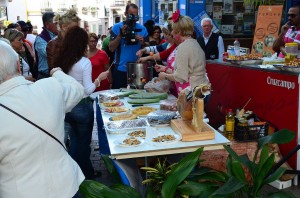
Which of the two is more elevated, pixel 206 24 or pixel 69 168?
pixel 206 24

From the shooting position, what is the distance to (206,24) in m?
6.45

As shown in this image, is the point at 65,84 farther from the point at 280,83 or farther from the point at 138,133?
the point at 280,83

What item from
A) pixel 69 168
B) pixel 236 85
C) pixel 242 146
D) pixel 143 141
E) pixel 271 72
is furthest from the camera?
pixel 236 85

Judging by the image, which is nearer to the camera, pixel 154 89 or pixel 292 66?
pixel 292 66

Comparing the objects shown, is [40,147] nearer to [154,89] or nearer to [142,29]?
[154,89]

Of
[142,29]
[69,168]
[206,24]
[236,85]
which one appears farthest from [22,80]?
[206,24]

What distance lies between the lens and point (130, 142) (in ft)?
9.55

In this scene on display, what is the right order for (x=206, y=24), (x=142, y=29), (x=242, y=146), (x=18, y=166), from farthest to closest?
1. (x=206, y=24)
2. (x=142, y=29)
3. (x=242, y=146)
4. (x=18, y=166)

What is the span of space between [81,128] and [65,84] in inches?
64.2

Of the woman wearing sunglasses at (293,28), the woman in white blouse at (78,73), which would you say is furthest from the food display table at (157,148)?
the woman wearing sunglasses at (293,28)

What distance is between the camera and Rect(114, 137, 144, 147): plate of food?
113 inches

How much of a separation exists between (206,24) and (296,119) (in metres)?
3.06

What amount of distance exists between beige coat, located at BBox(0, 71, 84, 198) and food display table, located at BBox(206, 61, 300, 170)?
8.50 ft

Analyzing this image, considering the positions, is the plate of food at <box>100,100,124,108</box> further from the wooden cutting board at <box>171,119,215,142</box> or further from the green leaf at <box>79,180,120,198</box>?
the green leaf at <box>79,180,120,198</box>
